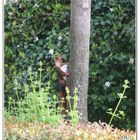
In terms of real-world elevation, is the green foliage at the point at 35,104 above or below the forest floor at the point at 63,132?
above

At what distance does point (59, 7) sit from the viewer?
146 inches

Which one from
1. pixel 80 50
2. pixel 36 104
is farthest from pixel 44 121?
pixel 80 50

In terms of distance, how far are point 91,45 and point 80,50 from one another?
0.07m

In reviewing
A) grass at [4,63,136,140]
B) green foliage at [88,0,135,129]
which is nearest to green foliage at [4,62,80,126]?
grass at [4,63,136,140]

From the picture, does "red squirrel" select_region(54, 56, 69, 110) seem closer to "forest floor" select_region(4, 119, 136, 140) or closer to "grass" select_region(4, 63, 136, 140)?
"grass" select_region(4, 63, 136, 140)

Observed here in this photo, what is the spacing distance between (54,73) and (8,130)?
0.36m

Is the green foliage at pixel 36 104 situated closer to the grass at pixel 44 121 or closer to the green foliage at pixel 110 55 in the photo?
the grass at pixel 44 121

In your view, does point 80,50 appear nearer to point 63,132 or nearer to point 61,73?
point 61,73

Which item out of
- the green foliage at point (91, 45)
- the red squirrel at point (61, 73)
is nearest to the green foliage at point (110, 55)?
the green foliage at point (91, 45)

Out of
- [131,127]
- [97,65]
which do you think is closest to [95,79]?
[97,65]

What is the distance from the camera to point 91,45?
3.66 meters

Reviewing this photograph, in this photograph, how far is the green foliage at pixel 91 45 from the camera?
3.61 metres

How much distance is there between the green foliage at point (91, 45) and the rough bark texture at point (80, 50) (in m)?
0.03

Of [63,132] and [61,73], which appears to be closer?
[63,132]
